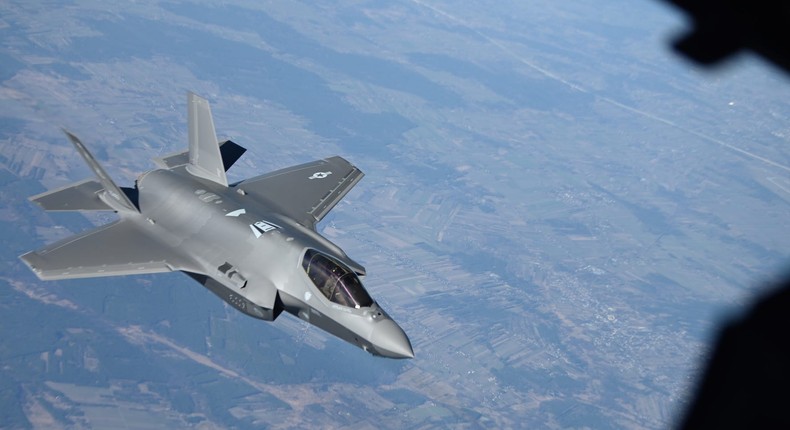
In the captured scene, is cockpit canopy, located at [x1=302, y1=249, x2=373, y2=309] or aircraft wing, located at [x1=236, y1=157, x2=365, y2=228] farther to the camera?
aircraft wing, located at [x1=236, y1=157, x2=365, y2=228]

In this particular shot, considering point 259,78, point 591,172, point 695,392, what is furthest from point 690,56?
point 591,172

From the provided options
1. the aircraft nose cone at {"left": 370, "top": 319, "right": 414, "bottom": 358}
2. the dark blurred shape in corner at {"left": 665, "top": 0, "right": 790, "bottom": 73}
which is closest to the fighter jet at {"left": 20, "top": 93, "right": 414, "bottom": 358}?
the aircraft nose cone at {"left": 370, "top": 319, "right": 414, "bottom": 358}

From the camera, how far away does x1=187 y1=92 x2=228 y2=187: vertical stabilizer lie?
32125mm

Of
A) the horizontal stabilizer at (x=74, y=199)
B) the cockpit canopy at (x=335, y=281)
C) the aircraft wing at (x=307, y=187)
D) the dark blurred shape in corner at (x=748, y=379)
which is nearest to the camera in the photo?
the dark blurred shape in corner at (x=748, y=379)

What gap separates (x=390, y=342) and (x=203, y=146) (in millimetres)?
14779

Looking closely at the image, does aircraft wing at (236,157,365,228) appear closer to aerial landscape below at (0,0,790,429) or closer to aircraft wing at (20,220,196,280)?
aerial landscape below at (0,0,790,429)

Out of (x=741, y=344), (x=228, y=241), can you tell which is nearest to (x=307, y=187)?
(x=228, y=241)

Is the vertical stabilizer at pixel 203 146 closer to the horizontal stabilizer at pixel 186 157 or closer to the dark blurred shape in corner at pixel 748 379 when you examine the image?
the horizontal stabilizer at pixel 186 157

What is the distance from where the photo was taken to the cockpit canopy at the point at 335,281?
970 inches

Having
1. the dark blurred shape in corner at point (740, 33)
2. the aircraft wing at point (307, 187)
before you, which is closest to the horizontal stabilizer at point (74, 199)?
the aircraft wing at point (307, 187)

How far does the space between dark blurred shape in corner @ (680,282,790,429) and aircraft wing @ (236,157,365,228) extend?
2329 centimetres

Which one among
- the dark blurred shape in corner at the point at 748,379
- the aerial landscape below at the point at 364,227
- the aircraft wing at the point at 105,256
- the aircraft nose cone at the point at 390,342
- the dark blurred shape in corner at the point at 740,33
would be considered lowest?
the aerial landscape below at the point at 364,227

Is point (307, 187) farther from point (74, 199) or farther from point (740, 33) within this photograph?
point (740, 33)

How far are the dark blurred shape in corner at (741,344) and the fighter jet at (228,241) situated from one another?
53.3 feet
